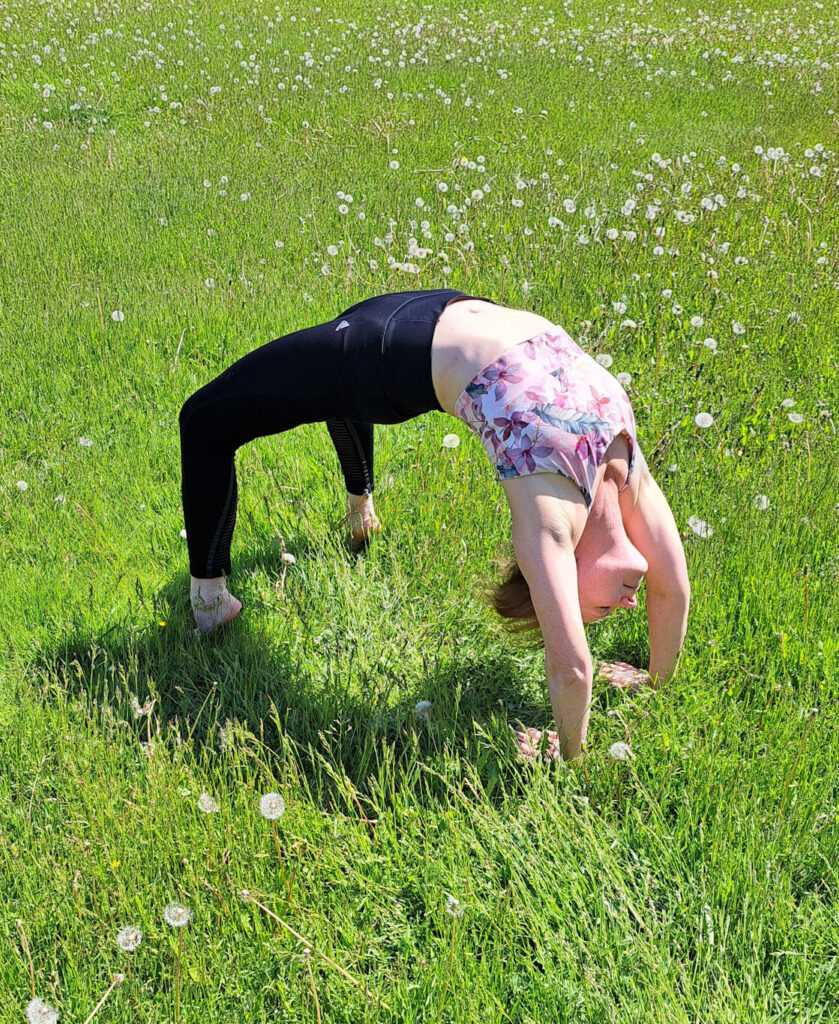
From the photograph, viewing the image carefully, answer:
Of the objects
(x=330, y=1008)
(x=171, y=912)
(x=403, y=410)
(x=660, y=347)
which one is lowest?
(x=330, y=1008)

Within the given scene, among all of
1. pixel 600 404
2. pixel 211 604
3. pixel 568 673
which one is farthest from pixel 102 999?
pixel 600 404

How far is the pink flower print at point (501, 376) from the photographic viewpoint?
108 inches

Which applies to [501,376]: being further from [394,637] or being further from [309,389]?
[394,637]

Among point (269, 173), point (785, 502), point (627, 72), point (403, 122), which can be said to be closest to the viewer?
point (785, 502)

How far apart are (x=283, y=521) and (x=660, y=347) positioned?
7.18 feet

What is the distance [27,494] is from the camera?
4.16m

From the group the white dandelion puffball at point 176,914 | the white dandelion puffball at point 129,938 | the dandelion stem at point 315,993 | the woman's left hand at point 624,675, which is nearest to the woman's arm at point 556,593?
the woman's left hand at point 624,675

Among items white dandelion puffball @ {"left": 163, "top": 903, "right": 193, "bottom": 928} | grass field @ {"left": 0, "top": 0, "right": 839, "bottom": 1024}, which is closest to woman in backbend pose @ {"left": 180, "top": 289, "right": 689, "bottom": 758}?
grass field @ {"left": 0, "top": 0, "right": 839, "bottom": 1024}

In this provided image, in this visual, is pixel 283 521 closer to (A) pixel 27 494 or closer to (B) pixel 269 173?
(A) pixel 27 494

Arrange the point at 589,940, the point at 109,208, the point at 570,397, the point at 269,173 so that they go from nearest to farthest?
the point at 589,940 < the point at 570,397 < the point at 109,208 < the point at 269,173

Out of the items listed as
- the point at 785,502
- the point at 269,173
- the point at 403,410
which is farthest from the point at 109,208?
the point at 785,502

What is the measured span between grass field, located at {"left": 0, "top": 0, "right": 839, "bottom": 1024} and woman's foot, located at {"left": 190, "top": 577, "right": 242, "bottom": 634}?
0.22 ft

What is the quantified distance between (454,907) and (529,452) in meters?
1.20

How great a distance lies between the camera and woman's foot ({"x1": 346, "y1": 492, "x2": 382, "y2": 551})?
154 inches
